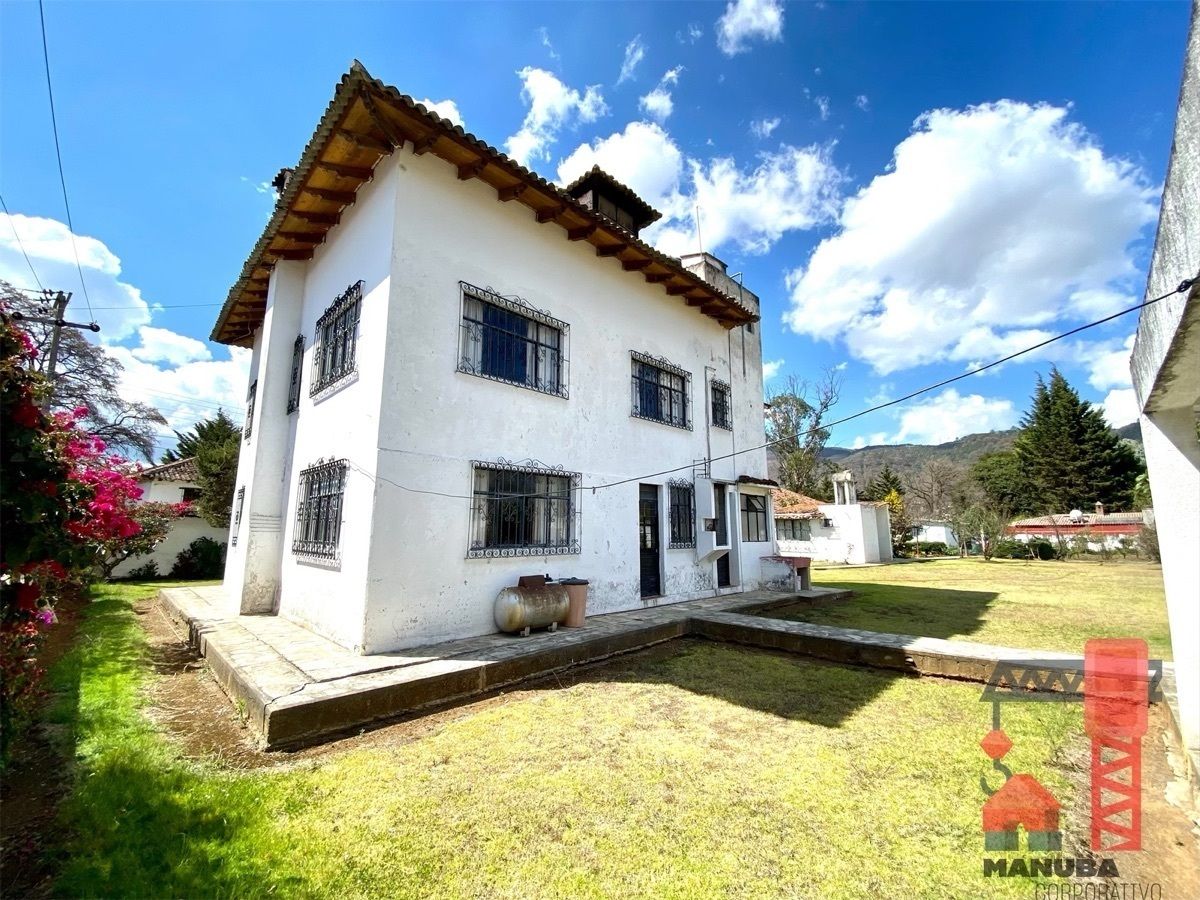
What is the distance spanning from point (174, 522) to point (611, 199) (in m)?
17.2

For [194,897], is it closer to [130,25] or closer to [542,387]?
[542,387]

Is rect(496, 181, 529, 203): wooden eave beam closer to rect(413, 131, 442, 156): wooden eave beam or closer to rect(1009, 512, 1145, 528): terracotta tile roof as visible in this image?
rect(413, 131, 442, 156): wooden eave beam

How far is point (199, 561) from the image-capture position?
16.9 m

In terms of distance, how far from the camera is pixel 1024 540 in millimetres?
28781

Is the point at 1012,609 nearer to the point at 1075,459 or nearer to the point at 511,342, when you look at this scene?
the point at 511,342

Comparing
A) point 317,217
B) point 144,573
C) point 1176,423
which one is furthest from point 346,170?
point 144,573

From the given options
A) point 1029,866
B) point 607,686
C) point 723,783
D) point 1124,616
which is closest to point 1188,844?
point 1029,866

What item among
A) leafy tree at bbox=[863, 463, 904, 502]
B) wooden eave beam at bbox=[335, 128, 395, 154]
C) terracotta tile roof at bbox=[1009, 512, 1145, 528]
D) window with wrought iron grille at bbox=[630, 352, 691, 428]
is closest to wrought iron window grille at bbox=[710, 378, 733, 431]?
window with wrought iron grille at bbox=[630, 352, 691, 428]

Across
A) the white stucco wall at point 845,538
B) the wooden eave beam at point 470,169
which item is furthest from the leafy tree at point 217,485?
the white stucco wall at point 845,538

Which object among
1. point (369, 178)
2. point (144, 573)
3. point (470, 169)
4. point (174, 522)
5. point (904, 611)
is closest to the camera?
point (470, 169)

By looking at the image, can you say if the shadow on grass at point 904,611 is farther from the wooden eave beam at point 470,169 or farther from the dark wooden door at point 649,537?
the wooden eave beam at point 470,169

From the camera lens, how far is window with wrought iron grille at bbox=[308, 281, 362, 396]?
7.68m

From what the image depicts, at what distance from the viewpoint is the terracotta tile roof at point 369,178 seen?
641cm

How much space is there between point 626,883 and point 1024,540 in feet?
117
